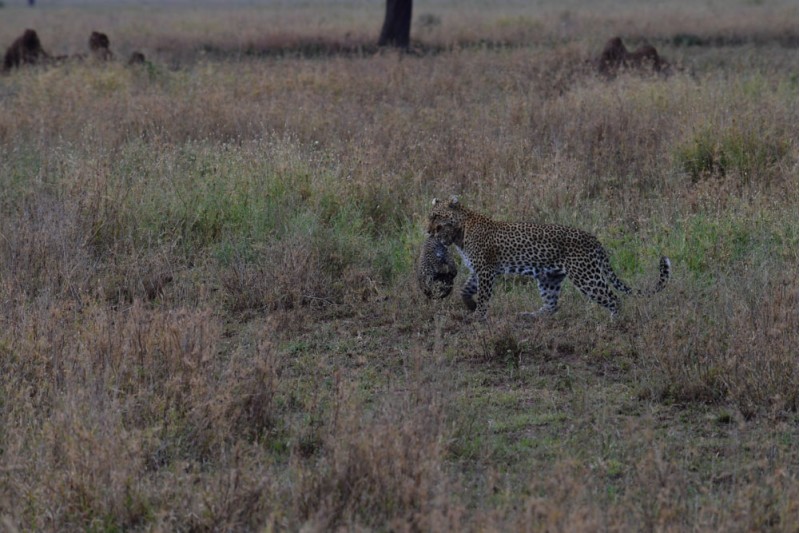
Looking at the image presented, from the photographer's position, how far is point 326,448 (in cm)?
514

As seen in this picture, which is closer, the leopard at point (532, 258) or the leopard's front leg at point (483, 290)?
the leopard at point (532, 258)

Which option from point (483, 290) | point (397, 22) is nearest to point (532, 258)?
point (483, 290)

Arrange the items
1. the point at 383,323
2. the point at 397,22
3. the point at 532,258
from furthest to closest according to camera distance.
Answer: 1. the point at 397,22
2. the point at 383,323
3. the point at 532,258

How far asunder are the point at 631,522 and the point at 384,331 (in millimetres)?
3222

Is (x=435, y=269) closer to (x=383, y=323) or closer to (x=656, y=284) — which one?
(x=383, y=323)

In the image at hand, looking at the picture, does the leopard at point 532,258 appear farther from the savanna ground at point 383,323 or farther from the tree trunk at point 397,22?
the tree trunk at point 397,22

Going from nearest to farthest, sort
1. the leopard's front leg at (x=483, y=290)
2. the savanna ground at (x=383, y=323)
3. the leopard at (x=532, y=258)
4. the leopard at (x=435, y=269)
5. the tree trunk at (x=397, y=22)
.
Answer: the savanna ground at (x=383, y=323), the leopard at (x=532, y=258), the leopard's front leg at (x=483, y=290), the leopard at (x=435, y=269), the tree trunk at (x=397, y=22)

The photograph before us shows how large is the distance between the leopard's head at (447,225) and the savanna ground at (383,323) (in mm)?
487

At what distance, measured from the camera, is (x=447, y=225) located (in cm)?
783

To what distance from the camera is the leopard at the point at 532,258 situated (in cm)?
748

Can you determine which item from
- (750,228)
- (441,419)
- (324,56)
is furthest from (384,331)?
(324,56)

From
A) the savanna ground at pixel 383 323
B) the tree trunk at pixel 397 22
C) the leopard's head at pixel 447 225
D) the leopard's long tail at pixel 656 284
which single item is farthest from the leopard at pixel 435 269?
the tree trunk at pixel 397 22

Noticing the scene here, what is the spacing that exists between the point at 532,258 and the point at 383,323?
1113 mm

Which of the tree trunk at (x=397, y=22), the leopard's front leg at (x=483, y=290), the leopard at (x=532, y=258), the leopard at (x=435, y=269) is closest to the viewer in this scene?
the leopard at (x=532, y=258)
